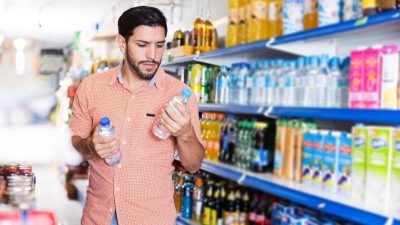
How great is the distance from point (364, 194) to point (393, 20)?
2.57 feet

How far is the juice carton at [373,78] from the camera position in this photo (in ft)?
7.02

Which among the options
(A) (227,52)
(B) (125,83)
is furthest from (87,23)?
(B) (125,83)

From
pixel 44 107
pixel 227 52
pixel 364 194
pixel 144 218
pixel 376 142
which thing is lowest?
pixel 144 218

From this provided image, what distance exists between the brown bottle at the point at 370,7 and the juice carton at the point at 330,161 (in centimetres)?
59

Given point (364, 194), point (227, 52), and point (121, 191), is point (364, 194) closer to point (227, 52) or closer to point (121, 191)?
point (121, 191)

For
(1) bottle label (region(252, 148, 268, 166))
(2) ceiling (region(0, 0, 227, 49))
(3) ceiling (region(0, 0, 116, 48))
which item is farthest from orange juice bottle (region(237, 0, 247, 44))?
(3) ceiling (region(0, 0, 116, 48))

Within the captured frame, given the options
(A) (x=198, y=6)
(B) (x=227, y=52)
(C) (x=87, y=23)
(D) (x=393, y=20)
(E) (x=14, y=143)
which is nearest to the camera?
(E) (x=14, y=143)

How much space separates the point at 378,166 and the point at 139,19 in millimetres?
1237

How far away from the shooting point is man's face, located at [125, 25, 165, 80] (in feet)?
7.57

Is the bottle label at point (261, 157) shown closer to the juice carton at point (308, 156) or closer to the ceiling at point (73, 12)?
the juice carton at point (308, 156)

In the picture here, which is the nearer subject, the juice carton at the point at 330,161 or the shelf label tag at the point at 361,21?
the shelf label tag at the point at 361,21

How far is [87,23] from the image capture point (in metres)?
11.3

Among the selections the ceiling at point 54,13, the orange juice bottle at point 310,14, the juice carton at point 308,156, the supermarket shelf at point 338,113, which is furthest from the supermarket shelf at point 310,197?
the ceiling at point 54,13

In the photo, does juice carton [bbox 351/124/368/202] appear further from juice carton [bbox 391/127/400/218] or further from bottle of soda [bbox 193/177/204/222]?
bottle of soda [bbox 193/177/204/222]
